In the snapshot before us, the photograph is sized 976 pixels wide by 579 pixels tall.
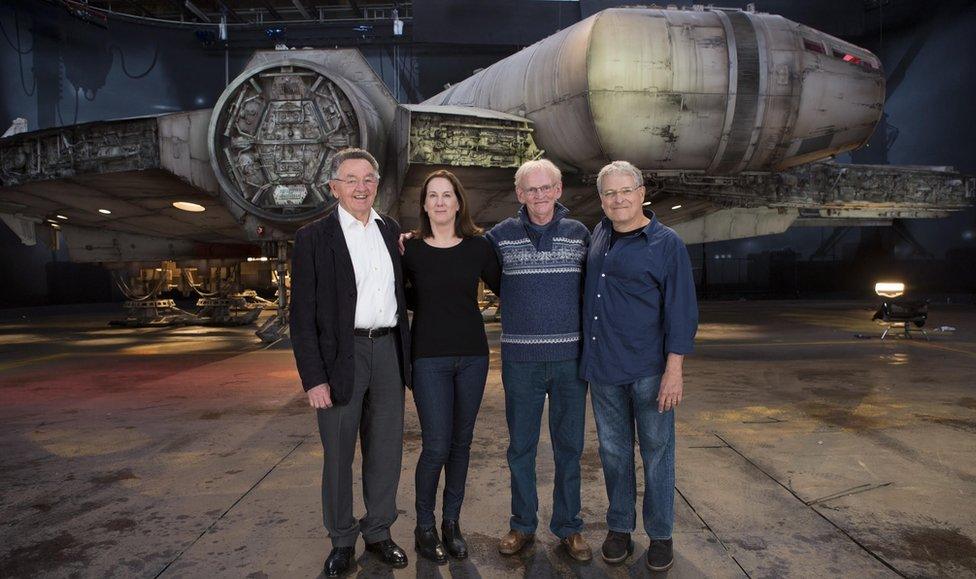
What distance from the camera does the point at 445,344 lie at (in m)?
3.00

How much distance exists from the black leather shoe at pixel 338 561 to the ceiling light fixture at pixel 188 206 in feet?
38.4

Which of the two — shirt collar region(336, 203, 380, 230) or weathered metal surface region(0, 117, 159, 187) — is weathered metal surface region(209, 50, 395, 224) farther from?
shirt collar region(336, 203, 380, 230)

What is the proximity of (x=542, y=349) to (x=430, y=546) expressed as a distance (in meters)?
1.20

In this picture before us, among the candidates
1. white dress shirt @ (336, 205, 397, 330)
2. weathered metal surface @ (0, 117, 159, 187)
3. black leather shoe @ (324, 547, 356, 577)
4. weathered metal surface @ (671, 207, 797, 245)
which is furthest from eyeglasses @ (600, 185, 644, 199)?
weathered metal surface @ (671, 207, 797, 245)

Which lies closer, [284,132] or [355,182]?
[355,182]

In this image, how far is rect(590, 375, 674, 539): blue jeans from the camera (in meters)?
2.97

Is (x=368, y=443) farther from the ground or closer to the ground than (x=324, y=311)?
closer to the ground

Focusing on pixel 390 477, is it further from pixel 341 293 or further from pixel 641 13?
pixel 641 13

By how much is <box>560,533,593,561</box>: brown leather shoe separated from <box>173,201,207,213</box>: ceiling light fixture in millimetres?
12235

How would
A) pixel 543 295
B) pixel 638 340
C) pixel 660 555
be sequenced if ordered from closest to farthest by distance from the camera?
pixel 660 555, pixel 638 340, pixel 543 295

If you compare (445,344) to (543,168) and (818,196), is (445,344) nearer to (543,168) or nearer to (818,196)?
(543,168)

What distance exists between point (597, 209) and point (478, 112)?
452 centimetres

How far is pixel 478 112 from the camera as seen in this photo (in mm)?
11156

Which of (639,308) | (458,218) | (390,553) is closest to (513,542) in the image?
(390,553)
